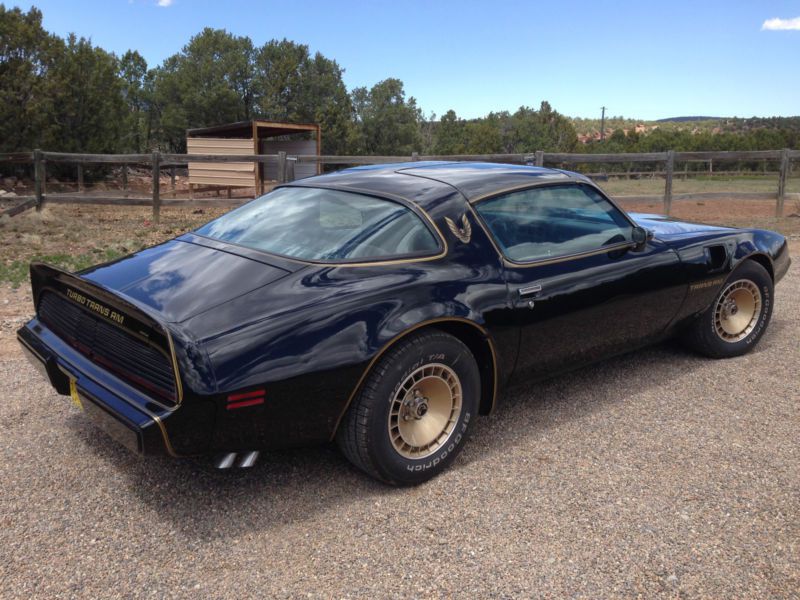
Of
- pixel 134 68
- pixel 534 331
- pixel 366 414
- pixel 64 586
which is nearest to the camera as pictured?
pixel 64 586

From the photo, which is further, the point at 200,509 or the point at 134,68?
the point at 134,68

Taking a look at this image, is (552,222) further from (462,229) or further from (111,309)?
(111,309)

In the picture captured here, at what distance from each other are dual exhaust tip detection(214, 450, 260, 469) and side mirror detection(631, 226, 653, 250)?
8.10 feet

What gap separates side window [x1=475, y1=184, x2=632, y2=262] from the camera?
3.43 m

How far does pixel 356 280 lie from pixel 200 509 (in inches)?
45.2

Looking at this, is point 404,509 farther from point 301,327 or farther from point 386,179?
point 386,179

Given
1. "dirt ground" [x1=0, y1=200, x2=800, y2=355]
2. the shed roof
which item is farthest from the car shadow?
the shed roof

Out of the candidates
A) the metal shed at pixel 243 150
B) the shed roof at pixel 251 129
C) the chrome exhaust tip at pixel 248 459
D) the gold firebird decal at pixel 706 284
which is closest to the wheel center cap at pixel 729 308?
the gold firebird decal at pixel 706 284

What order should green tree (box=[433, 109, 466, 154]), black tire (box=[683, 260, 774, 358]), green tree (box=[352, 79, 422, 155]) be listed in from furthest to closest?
1. green tree (box=[433, 109, 466, 154])
2. green tree (box=[352, 79, 422, 155])
3. black tire (box=[683, 260, 774, 358])

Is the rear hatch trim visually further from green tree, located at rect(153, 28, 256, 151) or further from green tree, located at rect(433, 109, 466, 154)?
green tree, located at rect(433, 109, 466, 154)

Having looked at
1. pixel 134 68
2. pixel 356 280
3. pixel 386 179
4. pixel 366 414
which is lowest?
pixel 366 414

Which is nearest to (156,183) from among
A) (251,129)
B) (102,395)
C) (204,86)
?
(251,129)

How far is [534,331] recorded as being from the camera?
3328 millimetres

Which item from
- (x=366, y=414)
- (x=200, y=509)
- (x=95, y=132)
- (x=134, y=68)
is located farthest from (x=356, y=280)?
(x=134, y=68)
